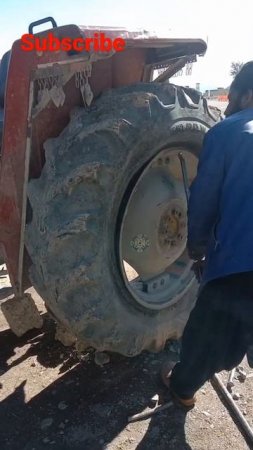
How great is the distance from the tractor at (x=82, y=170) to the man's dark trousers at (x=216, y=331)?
0.93 feet

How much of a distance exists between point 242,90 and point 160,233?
986mm

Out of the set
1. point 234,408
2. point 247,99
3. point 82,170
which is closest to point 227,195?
point 247,99

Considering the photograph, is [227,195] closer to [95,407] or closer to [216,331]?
[216,331]

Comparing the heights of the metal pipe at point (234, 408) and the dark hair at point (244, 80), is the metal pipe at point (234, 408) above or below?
below

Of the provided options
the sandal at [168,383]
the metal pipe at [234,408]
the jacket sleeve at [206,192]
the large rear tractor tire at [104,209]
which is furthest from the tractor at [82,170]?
the metal pipe at [234,408]

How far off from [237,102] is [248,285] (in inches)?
36.0

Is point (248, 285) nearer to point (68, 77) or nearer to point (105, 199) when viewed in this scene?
point (105, 199)

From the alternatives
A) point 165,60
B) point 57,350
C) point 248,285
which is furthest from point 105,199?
point 57,350

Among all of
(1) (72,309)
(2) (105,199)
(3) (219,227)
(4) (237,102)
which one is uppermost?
(4) (237,102)

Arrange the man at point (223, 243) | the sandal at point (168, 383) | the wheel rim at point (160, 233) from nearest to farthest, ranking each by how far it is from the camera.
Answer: the man at point (223, 243), the sandal at point (168, 383), the wheel rim at point (160, 233)

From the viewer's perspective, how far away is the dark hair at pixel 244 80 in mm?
2305

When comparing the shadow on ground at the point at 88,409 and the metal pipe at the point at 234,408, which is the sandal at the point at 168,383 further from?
the metal pipe at the point at 234,408

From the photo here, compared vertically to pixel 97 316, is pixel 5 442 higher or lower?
lower

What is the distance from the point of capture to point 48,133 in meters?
2.31
